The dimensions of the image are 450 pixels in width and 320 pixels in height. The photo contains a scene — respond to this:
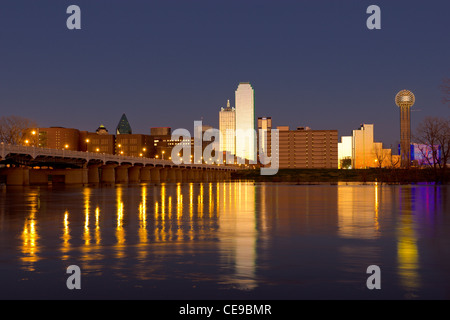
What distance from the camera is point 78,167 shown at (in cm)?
14000

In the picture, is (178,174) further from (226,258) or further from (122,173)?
(226,258)

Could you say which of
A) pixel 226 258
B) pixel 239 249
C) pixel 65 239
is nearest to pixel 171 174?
pixel 65 239

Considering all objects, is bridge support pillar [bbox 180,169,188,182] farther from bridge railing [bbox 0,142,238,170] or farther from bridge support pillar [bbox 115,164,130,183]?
bridge support pillar [bbox 115,164,130,183]

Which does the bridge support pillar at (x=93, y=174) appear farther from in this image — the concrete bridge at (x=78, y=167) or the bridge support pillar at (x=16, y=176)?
the bridge support pillar at (x=16, y=176)

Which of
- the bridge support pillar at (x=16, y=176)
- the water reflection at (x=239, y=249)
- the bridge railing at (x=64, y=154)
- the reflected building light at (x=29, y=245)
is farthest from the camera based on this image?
the bridge support pillar at (x=16, y=176)

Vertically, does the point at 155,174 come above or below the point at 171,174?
above

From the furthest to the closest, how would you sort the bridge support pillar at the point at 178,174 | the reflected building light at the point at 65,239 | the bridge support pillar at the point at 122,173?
the bridge support pillar at the point at 178,174 < the bridge support pillar at the point at 122,173 < the reflected building light at the point at 65,239

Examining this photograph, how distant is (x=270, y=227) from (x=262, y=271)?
392 inches

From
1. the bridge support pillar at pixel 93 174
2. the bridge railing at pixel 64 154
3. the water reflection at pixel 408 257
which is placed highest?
the bridge railing at pixel 64 154

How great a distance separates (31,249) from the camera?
50.6ft

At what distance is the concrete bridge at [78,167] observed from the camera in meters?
95.9

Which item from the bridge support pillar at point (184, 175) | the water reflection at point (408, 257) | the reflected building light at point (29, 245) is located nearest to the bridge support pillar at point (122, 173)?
the bridge support pillar at point (184, 175)
